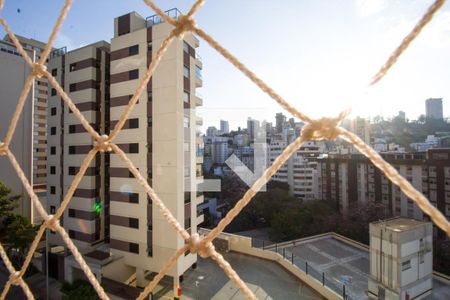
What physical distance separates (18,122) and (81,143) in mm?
4111

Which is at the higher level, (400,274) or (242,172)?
(242,172)

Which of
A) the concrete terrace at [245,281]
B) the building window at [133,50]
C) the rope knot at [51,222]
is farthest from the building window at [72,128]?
the rope knot at [51,222]

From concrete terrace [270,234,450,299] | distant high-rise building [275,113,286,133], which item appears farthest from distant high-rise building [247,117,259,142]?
concrete terrace [270,234,450,299]

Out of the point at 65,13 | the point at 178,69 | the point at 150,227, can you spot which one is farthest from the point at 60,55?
the point at 65,13

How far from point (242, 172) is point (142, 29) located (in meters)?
10.8

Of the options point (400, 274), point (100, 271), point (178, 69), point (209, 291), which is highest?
point (178, 69)

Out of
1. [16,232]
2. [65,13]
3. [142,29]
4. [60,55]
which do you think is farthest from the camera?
[60,55]

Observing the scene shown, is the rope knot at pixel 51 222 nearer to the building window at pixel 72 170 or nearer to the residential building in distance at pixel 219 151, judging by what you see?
the building window at pixel 72 170

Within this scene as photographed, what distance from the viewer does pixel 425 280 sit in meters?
4.82

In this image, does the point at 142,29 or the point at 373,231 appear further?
the point at 142,29

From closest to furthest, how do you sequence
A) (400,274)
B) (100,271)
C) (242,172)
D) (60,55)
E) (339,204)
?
(400,274)
(100,271)
(60,55)
(339,204)
(242,172)

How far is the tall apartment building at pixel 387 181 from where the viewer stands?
365 inches

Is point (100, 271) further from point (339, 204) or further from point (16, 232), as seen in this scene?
point (339, 204)

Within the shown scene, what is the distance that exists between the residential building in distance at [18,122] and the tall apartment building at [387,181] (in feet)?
42.4
